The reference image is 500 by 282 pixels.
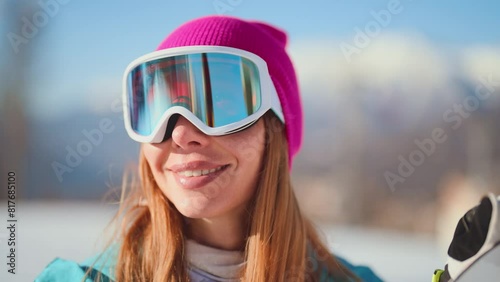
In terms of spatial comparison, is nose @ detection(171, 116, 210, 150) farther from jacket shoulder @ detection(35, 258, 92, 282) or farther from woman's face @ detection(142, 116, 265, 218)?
jacket shoulder @ detection(35, 258, 92, 282)

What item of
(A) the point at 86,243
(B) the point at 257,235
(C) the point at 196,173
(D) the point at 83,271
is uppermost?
A: (C) the point at 196,173

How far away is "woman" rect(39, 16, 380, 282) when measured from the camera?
1555 mm

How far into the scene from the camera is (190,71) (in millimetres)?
1579

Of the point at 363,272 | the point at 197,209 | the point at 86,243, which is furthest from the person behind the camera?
the point at 86,243

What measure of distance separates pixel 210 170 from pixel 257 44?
48 cm

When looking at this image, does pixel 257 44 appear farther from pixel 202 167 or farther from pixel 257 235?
pixel 257 235

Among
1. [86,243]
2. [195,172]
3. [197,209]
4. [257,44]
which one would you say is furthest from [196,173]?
[86,243]

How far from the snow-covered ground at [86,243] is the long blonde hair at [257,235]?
189 mm

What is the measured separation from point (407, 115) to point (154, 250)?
9.28m

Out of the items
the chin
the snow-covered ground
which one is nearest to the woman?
the chin

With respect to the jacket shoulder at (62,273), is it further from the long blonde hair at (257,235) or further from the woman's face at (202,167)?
the woman's face at (202,167)

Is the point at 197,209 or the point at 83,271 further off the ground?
the point at 197,209

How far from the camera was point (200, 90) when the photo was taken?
1585 millimetres

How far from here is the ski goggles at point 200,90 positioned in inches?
61.2
